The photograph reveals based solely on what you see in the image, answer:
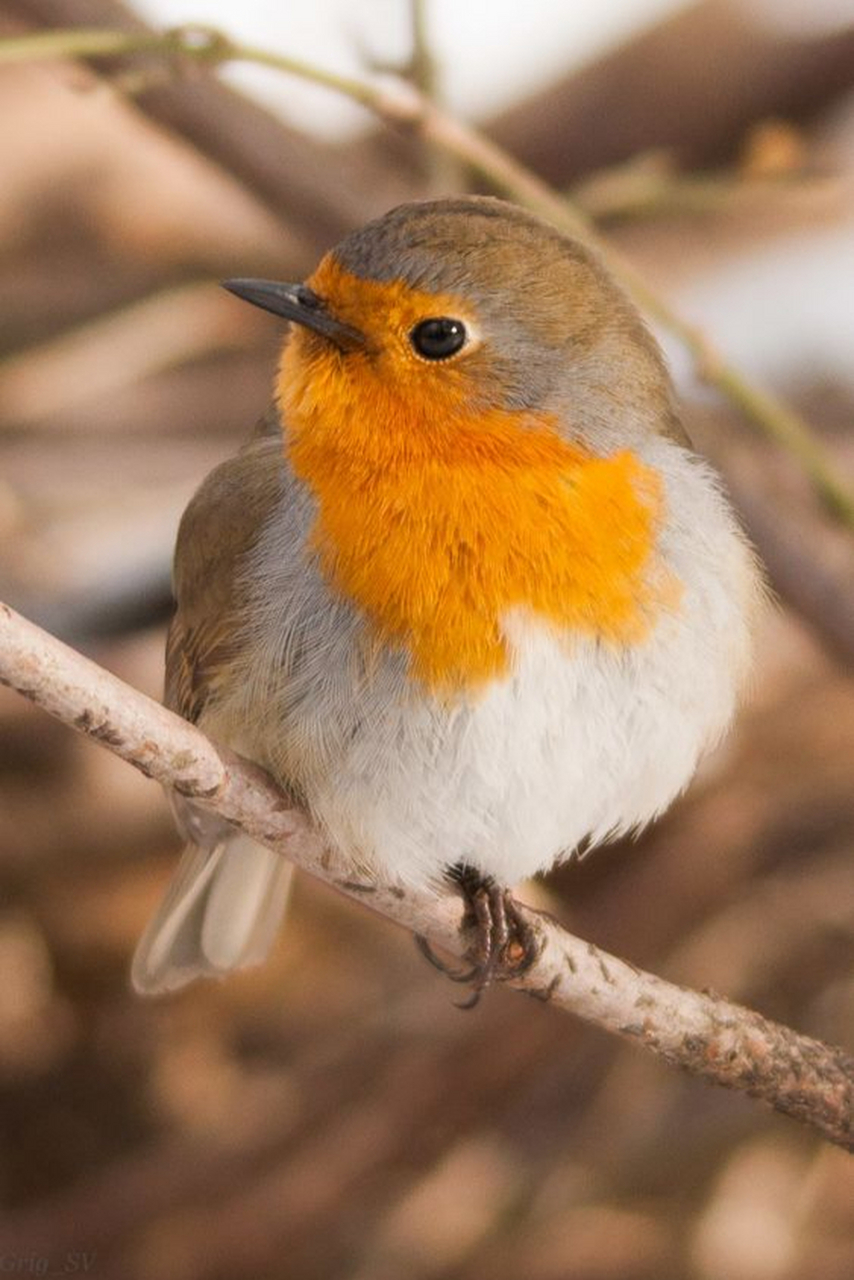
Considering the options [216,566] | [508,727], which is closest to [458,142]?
[216,566]

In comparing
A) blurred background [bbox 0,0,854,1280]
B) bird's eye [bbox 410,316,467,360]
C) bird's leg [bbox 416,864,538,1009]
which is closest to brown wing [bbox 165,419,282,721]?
bird's eye [bbox 410,316,467,360]

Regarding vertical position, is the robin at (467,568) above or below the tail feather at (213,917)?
above

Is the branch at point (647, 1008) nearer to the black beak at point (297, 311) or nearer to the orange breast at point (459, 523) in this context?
the orange breast at point (459, 523)

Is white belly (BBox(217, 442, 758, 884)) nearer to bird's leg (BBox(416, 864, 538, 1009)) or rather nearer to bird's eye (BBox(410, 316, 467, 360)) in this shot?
bird's leg (BBox(416, 864, 538, 1009))

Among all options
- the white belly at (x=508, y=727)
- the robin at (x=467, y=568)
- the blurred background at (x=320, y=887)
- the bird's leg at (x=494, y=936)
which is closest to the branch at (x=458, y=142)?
the blurred background at (x=320, y=887)

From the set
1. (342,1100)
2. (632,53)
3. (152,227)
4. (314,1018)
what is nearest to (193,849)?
(342,1100)

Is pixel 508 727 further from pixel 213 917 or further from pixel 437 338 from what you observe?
pixel 213 917

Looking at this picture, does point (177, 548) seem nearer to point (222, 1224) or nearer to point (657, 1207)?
point (222, 1224)
